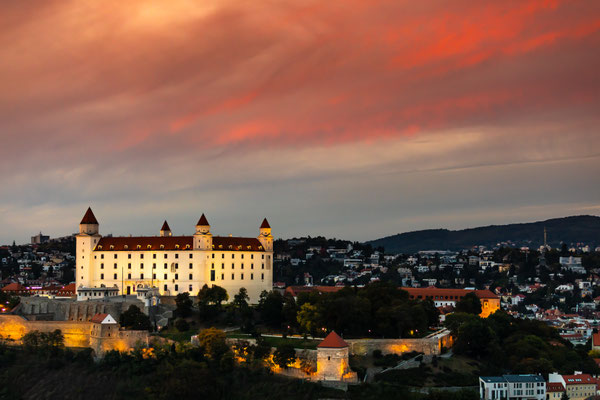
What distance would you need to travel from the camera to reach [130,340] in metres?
58.4

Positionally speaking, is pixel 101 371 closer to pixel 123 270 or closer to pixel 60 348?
pixel 60 348

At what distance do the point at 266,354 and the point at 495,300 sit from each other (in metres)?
31.9

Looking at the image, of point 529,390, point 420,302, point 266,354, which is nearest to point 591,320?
point 420,302

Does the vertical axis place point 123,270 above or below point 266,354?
above

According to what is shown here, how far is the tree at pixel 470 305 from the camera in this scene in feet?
240

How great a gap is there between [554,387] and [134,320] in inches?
1096

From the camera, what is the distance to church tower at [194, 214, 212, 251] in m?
72.1

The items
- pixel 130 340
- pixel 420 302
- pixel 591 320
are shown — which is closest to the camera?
pixel 130 340

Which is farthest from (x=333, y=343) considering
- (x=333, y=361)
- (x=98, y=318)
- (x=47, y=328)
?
(x=47, y=328)

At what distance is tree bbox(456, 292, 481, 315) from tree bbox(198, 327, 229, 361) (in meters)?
25.0

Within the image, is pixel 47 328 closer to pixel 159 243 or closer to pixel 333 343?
pixel 159 243

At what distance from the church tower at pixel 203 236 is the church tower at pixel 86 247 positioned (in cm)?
849

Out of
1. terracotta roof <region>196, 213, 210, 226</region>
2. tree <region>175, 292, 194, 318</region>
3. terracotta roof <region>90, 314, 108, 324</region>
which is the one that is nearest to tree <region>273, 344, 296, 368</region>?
tree <region>175, 292, 194, 318</region>

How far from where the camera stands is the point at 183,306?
64375mm
